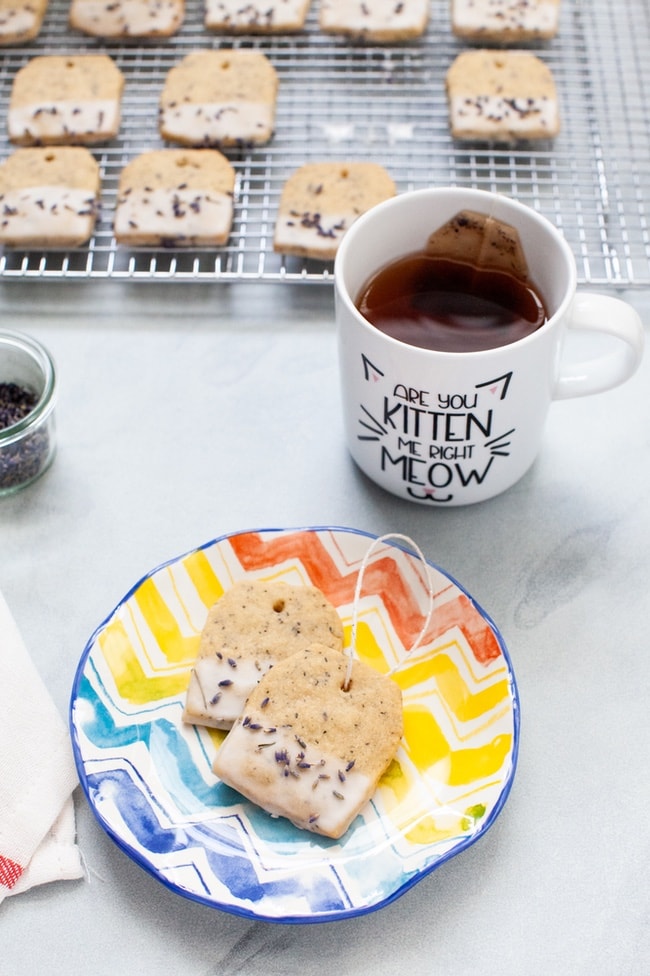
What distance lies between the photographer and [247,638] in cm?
80

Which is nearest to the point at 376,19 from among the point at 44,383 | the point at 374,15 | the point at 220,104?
the point at 374,15

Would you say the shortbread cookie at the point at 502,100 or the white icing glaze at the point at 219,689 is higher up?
the shortbread cookie at the point at 502,100

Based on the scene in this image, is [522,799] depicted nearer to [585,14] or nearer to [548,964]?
[548,964]

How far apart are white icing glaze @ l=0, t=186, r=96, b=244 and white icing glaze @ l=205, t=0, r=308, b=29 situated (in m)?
0.39

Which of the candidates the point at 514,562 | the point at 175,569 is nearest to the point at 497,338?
the point at 514,562

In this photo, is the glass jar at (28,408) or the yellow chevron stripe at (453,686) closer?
the yellow chevron stripe at (453,686)

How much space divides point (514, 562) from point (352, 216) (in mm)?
464

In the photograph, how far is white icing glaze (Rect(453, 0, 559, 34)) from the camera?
138cm

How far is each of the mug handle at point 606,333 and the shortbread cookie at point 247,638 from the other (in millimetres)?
293

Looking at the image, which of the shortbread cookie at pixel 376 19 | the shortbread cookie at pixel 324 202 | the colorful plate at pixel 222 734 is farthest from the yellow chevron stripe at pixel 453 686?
the shortbread cookie at pixel 376 19

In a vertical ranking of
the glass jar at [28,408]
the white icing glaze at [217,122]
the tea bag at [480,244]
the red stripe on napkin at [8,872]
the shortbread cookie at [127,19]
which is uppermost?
the shortbread cookie at [127,19]

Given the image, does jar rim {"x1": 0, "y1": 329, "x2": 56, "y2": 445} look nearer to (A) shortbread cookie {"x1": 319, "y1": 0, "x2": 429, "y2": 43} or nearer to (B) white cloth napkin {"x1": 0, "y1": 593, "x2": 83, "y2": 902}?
(B) white cloth napkin {"x1": 0, "y1": 593, "x2": 83, "y2": 902}

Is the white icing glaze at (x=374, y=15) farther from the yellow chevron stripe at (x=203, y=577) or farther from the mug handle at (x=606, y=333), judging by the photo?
the yellow chevron stripe at (x=203, y=577)

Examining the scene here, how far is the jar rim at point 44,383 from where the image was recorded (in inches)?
37.1
